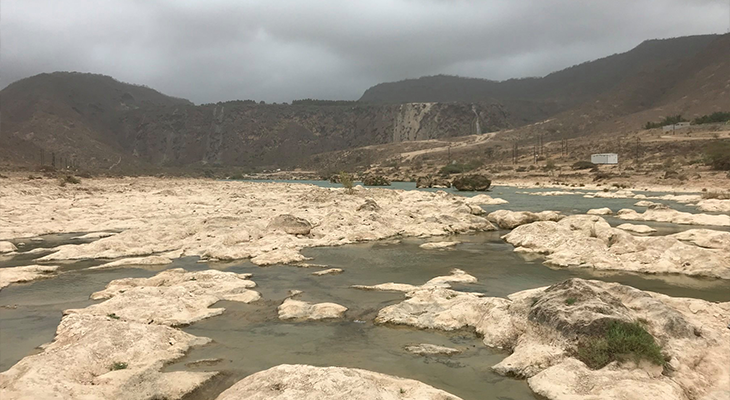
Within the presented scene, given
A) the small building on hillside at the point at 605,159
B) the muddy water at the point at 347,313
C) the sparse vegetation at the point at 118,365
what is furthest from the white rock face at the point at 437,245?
the small building on hillside at the point at 605,159

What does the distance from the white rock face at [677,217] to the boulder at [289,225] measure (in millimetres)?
22988

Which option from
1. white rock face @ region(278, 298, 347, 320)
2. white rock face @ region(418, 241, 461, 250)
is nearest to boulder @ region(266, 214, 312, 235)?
white rock face @ region(418, 241, 461, 250)

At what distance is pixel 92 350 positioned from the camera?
27.1 ft

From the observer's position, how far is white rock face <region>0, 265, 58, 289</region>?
595 inches

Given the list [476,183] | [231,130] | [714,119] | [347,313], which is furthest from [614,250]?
[231,130]

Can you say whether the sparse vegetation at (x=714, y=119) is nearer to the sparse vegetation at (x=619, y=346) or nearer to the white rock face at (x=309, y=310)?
the sparse vegetation at (x=619, y=346)

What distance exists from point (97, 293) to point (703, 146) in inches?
3458

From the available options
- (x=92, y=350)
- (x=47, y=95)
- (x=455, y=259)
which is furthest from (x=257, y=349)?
(x=47, y=95)

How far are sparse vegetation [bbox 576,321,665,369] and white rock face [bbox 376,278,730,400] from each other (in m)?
0.16

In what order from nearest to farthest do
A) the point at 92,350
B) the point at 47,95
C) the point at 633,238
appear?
the point at 92,350
the point at 633,238
the point at 47,95

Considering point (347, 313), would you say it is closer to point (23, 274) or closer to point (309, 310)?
point (309, 310)

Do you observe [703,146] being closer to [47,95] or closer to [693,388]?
[693,388]

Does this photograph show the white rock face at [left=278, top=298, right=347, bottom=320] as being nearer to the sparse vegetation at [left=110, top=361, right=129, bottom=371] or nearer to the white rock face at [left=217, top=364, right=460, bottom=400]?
the sparse vegetation at [left=110, top=361, right=129, bottom=371]

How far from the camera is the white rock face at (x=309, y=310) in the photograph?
11.8 metres
